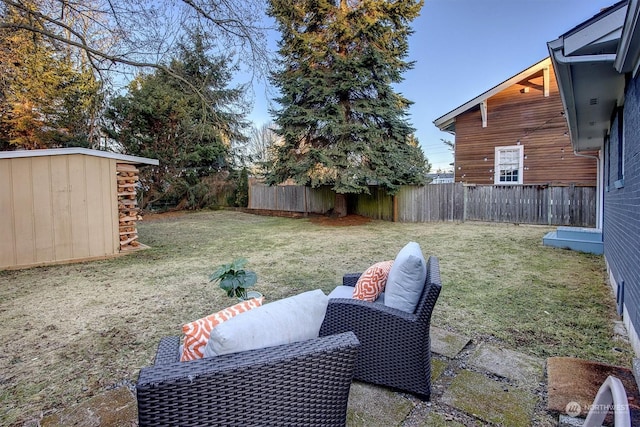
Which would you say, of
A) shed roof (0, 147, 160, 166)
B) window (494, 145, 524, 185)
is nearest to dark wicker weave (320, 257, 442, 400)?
shed roof (0, 147, 160, 166)

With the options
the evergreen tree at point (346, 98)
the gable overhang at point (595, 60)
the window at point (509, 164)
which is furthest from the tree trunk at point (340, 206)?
A: the gable overhang at point (595, 60)

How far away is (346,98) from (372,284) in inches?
391

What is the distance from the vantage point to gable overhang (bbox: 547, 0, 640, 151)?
91.3 inches

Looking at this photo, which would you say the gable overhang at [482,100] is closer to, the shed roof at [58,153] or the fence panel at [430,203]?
the fence panel at [430,203]

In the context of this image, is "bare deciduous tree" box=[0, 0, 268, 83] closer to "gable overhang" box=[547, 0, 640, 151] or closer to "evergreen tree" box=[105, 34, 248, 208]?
"gable overhang" box=[547, 0, 640, 151]

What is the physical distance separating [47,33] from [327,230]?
753cm

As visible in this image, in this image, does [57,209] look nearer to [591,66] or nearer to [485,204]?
[591,66]

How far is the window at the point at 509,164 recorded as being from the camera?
1180 centimetres

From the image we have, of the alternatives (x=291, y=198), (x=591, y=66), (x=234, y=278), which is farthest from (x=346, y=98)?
→ (x=234, y=278)

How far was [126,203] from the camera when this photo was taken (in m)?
7.21

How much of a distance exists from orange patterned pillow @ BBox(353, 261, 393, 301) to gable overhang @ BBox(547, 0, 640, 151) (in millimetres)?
2181

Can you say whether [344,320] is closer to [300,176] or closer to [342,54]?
[300,176]

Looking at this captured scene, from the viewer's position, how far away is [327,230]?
33.6 ft

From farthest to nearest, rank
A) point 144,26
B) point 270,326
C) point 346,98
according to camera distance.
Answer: point 346,98 < point 144,26 < point 270,326
